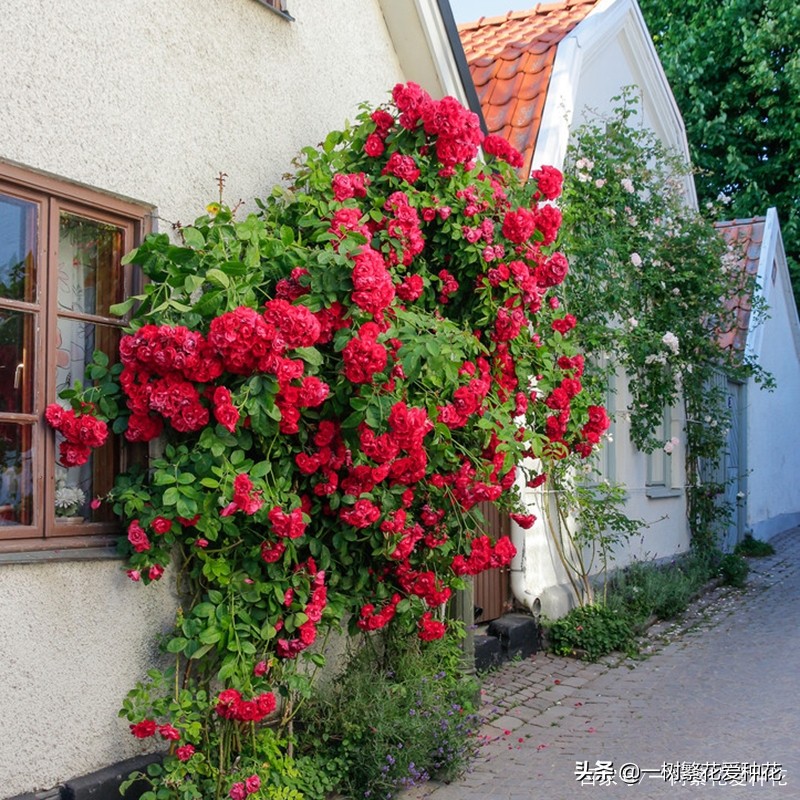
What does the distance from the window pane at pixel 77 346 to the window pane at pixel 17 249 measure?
246mm

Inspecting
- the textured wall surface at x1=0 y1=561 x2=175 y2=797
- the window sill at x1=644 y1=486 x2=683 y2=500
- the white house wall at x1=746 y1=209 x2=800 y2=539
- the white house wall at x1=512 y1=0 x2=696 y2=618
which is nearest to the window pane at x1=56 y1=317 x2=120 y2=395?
the textured wall surface at x1=0 y1=561 x2=175 y2=797

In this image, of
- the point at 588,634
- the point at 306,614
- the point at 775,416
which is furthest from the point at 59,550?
the point at 775,416

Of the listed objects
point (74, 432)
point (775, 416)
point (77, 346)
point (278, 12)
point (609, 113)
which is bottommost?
point (74, 432)

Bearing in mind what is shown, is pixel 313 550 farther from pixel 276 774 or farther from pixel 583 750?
pixel 583 750

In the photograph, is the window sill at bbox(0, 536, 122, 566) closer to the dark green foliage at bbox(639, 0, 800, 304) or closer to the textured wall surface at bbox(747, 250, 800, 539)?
the textured wall surface at bbox(747, 250, 800, 539)

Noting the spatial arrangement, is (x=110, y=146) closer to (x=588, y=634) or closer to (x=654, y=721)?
(x=654, y=721)

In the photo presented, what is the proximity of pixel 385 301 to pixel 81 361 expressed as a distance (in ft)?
4.50

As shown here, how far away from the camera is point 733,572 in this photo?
1252cm

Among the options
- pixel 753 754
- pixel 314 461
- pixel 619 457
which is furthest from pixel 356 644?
pixel 619 457

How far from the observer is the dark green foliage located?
21500 millimetres

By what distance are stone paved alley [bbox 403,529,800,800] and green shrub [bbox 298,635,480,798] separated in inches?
7.7

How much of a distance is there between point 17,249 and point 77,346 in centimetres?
52

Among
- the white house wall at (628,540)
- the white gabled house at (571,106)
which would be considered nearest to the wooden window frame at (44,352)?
the white house wall at (628,540)

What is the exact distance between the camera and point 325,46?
6.31 m
